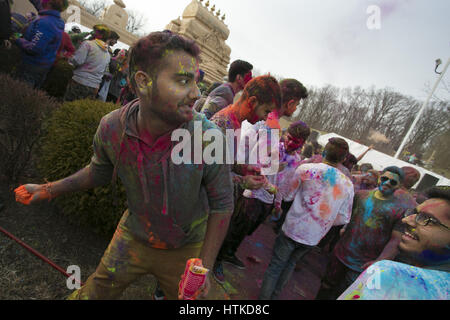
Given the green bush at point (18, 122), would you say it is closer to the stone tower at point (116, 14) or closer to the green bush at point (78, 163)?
the green bush at point (78, 163)

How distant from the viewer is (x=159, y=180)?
146 cm

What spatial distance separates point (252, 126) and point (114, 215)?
5.84 feet

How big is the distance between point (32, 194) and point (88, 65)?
400 centimetres

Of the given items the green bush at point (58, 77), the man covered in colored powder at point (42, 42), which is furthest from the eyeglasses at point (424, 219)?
the green bush at point (58, 77)

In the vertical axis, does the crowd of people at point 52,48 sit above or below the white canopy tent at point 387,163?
below

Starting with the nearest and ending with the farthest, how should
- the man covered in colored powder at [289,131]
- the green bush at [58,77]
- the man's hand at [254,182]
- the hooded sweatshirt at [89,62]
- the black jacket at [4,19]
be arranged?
the man's hand at [254,182]
the man covered in colored powder at [289,131]
the black jacket at [4,19]
the green bush at [58,77]
the hooded sweatshirt at [89,62]

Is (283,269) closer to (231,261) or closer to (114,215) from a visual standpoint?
(231,261)

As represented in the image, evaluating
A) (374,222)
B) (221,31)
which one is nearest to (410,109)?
(221,31)

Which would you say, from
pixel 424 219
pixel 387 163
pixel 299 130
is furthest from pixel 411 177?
pixel 387 163

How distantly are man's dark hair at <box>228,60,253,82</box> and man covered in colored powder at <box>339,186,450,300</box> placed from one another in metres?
2.70

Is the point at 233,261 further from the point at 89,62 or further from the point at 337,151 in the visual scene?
the point at 89,62

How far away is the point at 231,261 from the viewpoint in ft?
12.2

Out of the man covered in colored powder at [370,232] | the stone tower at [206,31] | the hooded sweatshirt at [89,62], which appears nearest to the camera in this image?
the man covered in colored powder at [370,232]

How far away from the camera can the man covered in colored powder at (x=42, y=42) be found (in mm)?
3678
